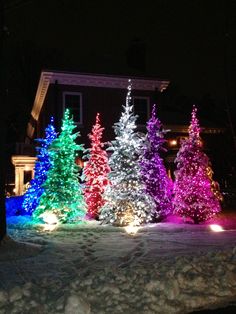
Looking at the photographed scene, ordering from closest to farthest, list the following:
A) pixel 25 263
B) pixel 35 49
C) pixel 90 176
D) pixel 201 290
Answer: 1. pixel 201 290
2. pixel 25 263
3. pixel 90 176
4. pixel 35 49

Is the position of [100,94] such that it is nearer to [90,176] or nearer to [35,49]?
[90,176]

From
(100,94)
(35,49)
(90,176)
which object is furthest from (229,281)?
(35,49)

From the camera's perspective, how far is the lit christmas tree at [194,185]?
17.4 metres

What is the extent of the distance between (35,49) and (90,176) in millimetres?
29713

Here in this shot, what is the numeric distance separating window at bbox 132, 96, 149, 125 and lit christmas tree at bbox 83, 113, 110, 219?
7.40 meters

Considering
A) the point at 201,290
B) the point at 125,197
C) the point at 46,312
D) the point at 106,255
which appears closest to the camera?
the point at 46,312

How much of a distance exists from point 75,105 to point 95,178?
7.33 meters

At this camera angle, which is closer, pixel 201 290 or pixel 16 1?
pixel 201 290

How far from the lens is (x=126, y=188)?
17.3m

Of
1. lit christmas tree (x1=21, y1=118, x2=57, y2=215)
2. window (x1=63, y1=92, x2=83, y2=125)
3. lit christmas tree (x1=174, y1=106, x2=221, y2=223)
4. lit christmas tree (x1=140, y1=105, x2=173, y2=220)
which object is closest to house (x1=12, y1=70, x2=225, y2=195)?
window (x1=63, y1=92, x2=83, y2=125)

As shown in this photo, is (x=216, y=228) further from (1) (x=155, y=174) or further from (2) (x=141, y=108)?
(2) (x=141, y=108)

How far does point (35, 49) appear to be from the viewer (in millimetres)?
45969

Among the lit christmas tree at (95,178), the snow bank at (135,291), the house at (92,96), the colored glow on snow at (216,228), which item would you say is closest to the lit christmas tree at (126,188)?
the lit christmas tree at (95,178)

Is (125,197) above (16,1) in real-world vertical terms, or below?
below
